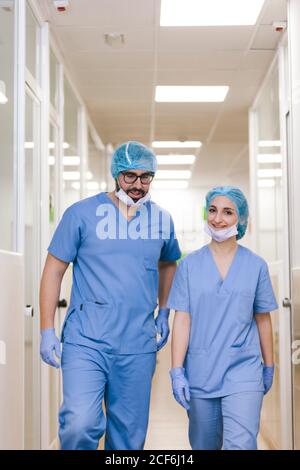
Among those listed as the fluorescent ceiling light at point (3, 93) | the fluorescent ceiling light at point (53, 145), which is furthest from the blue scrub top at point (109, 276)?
the fluorescent ceiling light at point (53, 145)

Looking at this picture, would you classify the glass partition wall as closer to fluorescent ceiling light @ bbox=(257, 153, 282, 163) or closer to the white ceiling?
the white ceiling

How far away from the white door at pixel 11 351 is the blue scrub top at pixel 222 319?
0.54 m

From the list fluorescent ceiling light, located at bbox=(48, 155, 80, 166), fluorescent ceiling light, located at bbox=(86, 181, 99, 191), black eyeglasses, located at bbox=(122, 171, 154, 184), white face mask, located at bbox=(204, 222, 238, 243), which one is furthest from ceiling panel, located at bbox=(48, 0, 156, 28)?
fluorescent ceiling light, located at bbox=(86, 181, 99, 191)

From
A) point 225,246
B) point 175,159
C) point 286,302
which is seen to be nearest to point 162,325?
point 225,246

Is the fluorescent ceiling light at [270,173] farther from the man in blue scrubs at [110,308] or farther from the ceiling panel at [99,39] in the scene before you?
the man in blue scrubs at [110,308]

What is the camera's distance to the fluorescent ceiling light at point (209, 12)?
3.03 meters

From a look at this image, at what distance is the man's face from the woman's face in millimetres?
257

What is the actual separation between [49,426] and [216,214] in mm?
1713

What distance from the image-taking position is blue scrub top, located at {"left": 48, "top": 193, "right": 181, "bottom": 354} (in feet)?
7.35

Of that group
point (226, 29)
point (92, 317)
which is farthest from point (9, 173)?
point (226, 29)

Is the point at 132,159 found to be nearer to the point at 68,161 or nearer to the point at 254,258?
the point at 254,258

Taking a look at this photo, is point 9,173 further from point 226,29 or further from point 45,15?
point 226,29

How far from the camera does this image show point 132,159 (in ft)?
7.76

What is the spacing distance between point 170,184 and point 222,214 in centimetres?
719
